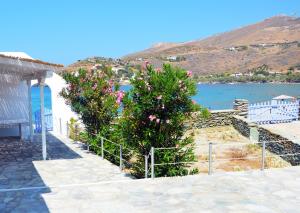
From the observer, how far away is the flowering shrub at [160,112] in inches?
365

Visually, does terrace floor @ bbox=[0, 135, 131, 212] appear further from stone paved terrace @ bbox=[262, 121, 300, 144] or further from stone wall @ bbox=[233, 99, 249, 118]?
stone wall @ bbox=[233, 99, 249, 118]

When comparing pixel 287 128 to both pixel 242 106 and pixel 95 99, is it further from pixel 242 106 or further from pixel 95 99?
pixel 95 99

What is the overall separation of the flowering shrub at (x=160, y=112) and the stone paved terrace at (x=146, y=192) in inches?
26.5

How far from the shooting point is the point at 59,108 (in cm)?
1831

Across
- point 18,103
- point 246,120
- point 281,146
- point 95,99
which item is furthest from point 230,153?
point 18,103

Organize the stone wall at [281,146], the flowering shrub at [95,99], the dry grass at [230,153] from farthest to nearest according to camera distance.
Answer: the flowering shrub at [95,99] → the stone wall at [281,146] → the dry grass at [230,153]

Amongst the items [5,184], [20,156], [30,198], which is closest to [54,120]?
[20,156]

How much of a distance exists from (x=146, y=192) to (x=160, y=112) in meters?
2.06

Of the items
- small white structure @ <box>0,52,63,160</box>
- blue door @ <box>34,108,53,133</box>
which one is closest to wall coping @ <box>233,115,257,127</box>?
blue door @ <box>34,108,53,133</box>

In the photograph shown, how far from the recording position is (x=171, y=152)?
970cm

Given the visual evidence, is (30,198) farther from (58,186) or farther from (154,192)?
(154,192)

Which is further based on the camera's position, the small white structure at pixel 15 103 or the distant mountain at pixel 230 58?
the distant mountain at pixel 230 58

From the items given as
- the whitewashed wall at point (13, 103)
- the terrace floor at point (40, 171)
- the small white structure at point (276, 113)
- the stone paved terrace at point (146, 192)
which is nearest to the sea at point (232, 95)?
the small white structure at point (276, 113)

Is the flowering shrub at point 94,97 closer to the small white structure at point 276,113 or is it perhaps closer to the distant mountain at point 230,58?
the small white structure at point 276,113
